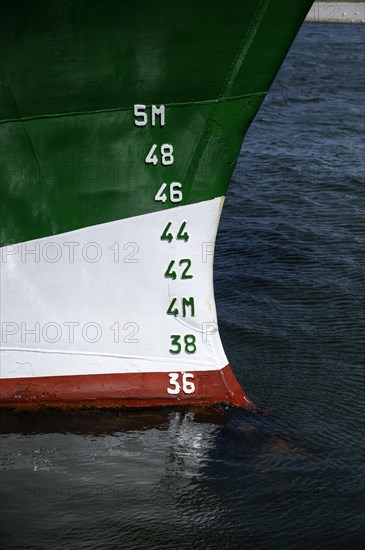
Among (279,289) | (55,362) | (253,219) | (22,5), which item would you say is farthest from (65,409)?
(253,219)

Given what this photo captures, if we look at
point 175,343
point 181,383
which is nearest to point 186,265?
point 175,343

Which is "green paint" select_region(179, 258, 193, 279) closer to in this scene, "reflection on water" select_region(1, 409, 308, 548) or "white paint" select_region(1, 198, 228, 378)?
"white paint" select_region(1, 198, 228, 378)

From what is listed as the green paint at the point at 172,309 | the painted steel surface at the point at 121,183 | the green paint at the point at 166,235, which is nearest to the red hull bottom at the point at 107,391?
the painted steel surface at the point at 121,183

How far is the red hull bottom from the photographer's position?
734cm

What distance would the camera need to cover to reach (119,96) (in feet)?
22.0

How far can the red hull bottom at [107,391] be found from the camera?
24.1ft

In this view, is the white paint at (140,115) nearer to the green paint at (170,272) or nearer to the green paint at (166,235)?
the green paint at (166,235)

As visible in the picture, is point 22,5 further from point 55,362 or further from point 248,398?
point 248,398

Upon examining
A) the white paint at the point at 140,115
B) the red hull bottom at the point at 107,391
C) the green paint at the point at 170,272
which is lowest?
the red hull bottom at the point at 107,391

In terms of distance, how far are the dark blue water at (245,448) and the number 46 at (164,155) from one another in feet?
6.22

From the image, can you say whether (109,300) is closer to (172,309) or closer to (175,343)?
(172,309)

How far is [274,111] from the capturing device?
779 inches

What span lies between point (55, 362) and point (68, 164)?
1.47m

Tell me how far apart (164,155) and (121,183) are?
1.18ft
